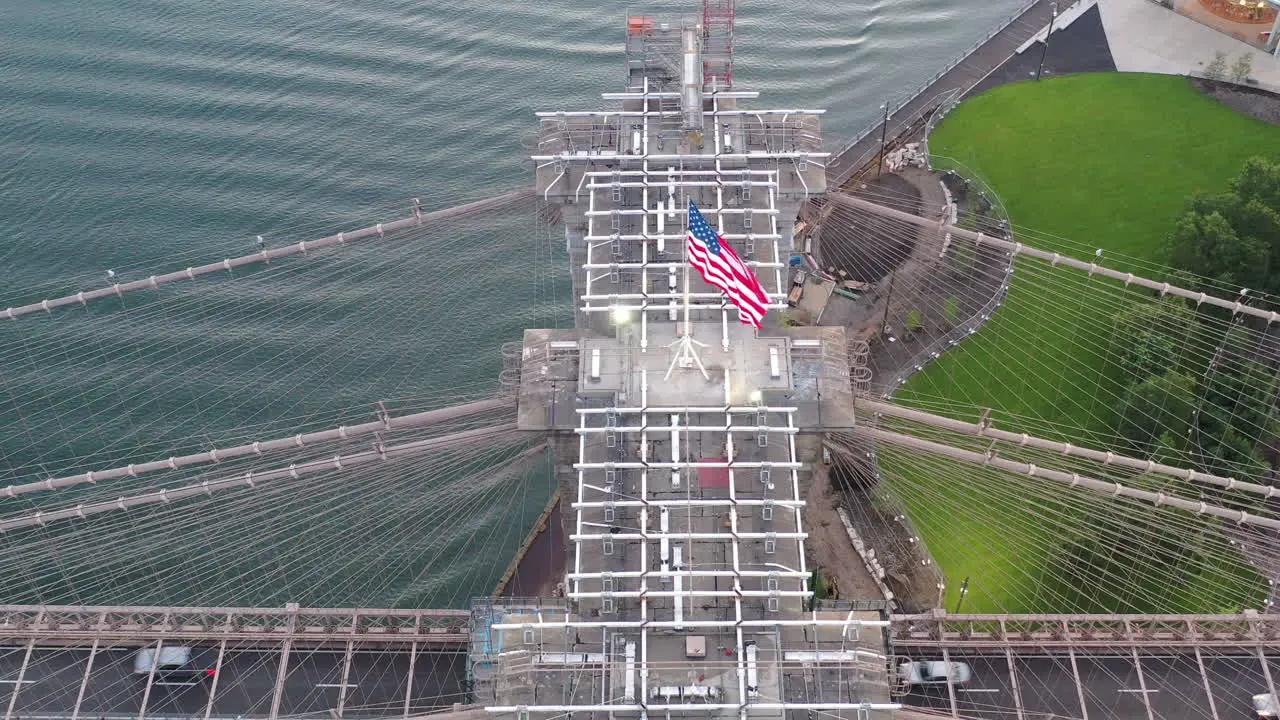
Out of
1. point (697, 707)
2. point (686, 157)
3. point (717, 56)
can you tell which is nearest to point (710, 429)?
point (697, 707)

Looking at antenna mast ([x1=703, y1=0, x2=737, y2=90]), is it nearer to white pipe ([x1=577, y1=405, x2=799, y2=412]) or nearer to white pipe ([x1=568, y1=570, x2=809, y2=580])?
white pipe ([x1=577, y1=405, x2=799, y2=412])

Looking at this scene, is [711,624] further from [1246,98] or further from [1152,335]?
[1246,98]

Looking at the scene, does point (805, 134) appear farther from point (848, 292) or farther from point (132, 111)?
point (132, 111)

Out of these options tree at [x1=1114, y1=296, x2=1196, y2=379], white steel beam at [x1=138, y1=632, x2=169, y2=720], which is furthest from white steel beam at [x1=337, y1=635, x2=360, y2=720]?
tree at [x1=1114, y1=296, x2=1196, y2=379]

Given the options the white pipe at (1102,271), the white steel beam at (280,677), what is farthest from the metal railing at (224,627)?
the white pipe at (1102,271)

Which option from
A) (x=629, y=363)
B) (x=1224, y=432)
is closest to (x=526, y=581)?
(x=629, y=363)

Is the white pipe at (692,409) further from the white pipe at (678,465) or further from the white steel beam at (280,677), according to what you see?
the white steel beam at (280,677)
